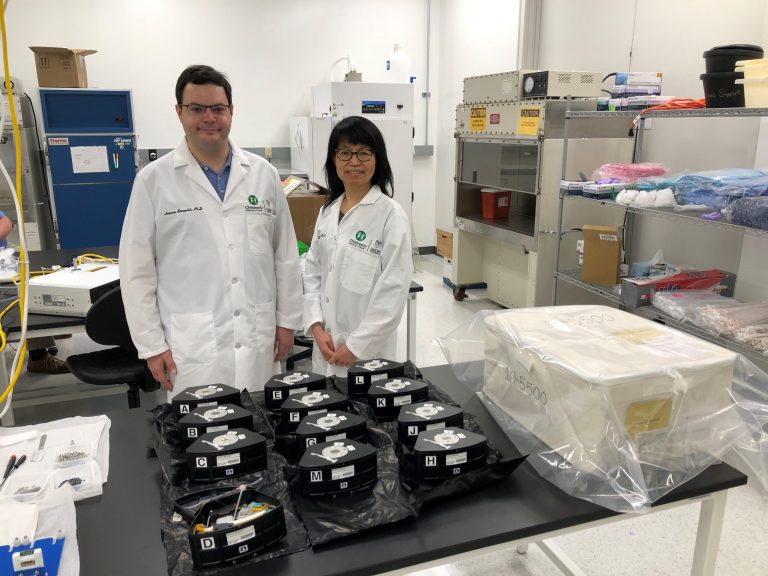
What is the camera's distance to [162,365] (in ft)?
5.23

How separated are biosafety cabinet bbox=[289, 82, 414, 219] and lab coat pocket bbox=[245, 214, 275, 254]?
271 centimetres

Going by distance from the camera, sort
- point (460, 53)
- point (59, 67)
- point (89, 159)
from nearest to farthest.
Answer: point (59, 67)
point (89, 159)
point (460, 53)

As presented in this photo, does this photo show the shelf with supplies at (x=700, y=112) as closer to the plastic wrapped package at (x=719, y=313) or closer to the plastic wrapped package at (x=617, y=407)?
the plastic wrapped package at (x=719, y=313)

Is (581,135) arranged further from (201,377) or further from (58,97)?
(58,97)

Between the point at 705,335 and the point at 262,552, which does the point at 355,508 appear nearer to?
the point at 262,552

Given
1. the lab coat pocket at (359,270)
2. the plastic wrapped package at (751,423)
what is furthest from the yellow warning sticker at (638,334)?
the lab coat pocket at (359,270)

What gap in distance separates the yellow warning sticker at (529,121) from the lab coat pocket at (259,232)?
2159mm

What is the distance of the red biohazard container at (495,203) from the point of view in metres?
4.14

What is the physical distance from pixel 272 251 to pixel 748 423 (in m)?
1.25

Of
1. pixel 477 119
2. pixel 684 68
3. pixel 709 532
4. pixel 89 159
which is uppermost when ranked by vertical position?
pixel 684 68

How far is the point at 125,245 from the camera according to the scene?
60.1 inches

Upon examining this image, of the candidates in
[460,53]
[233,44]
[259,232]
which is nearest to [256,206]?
[259,232]

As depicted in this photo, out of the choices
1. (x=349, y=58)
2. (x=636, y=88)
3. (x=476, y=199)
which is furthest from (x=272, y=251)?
(x=349, y=58)

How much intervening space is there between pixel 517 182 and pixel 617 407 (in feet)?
9.87
